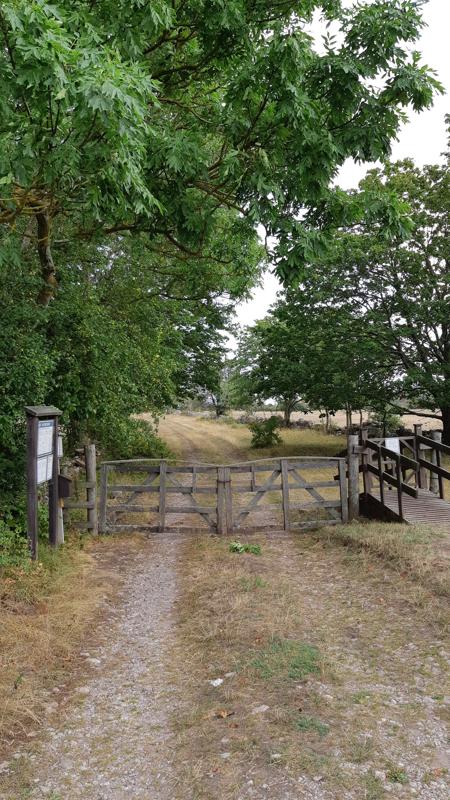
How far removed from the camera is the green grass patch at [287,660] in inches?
187

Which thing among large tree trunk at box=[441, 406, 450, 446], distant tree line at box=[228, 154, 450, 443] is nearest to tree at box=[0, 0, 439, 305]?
distant tree line at box=[228, 154, 450, 443]

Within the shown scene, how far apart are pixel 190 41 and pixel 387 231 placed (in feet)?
14.2

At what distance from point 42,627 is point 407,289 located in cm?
1790

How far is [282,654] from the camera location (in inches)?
201

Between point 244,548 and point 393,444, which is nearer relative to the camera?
point 244,548

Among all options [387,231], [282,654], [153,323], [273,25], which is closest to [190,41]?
[273,25]

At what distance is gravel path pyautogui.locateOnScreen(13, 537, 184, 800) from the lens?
345 centimetres

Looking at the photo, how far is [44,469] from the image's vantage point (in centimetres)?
820

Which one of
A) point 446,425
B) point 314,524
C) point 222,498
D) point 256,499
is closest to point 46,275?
point 222,498

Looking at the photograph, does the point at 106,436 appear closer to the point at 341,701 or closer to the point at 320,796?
the point at 341,701

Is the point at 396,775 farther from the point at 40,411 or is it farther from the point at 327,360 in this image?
the point at 327,360

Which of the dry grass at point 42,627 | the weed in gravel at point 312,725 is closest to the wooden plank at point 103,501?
the dry grass at point 42,627

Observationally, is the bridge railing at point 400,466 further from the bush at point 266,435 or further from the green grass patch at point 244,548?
the bush at point 266,435

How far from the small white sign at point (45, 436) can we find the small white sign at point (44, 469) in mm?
81
